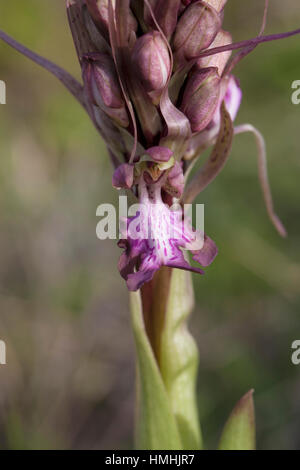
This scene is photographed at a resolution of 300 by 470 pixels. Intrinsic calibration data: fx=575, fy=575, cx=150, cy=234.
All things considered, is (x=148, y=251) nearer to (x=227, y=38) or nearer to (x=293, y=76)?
(x=227, y=38)

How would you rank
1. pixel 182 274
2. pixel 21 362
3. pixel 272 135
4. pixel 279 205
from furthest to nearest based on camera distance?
pixel 272 135 < pixel 279 205 < pixel 21 362 < pixel 182 274

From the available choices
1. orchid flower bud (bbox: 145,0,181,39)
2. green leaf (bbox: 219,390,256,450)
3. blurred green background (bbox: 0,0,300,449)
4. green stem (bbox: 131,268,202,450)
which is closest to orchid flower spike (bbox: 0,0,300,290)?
orchid flower bud (bbox: 145,0,181,39)

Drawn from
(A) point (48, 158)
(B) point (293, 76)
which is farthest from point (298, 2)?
(A) point (48, 158)

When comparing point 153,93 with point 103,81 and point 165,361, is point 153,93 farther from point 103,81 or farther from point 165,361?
point 165,361

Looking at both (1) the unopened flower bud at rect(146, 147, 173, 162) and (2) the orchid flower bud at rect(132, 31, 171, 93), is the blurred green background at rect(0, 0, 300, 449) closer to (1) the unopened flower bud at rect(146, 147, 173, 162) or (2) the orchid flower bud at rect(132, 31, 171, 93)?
(1) the unopened flower bud at rect(146, 147, 173, 162)

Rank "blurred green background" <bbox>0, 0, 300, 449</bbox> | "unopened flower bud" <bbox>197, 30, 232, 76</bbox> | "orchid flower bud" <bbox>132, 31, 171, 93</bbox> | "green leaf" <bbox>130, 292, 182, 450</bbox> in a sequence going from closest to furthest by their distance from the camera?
"orchid flower bud" <bbox>132, 31, 171, 93</bbox> → "unopened flower bud" <bbox>197, 30, 232, 76</bbox> → "green leaf" <bbox>130, 292, 182, 450</bbox> → "blurred green background" <bbox>0, 0, 300, 449</bbox>

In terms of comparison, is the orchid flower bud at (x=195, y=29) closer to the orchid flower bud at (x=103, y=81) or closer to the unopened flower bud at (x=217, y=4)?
the unopened flower bud at (x=217, y=4)

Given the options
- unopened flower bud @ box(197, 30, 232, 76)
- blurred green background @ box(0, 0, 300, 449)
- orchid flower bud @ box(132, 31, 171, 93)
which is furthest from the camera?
blurred green background @ box(0, 0, 300, 449)
